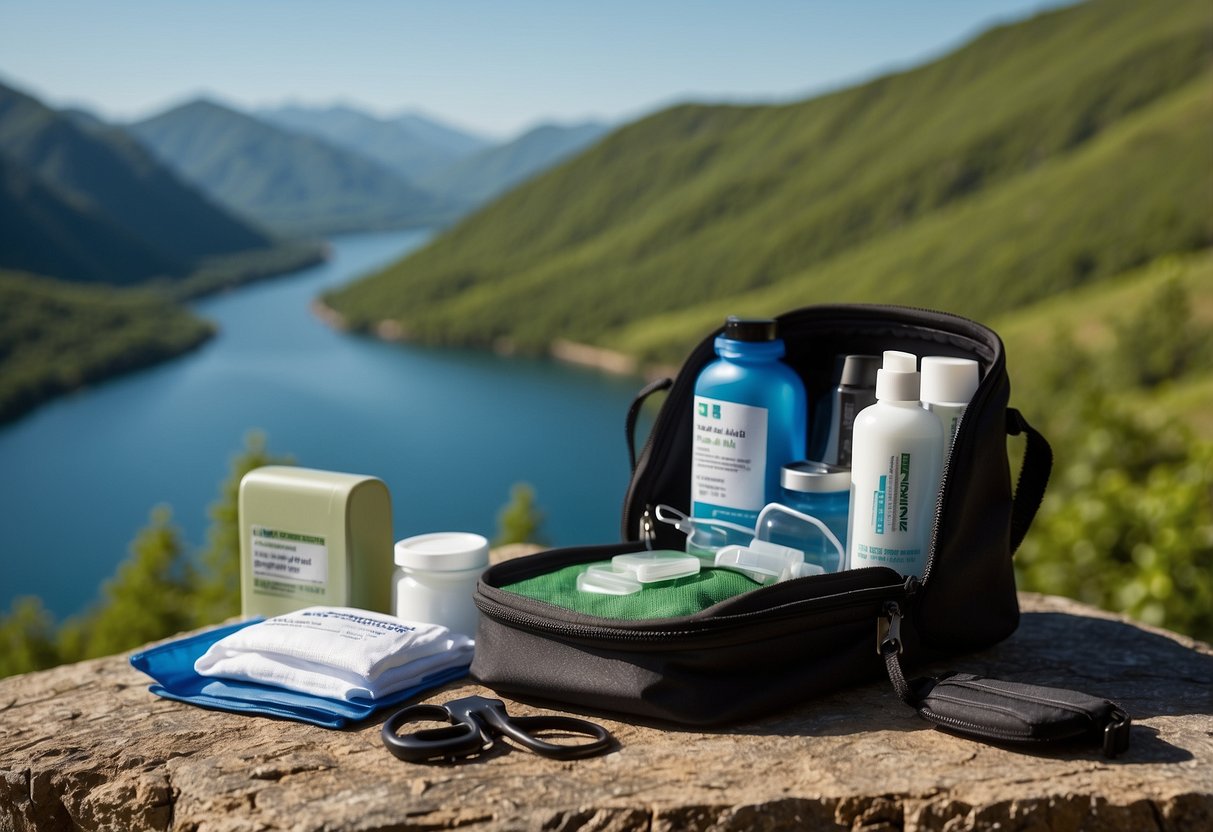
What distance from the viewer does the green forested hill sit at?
61.5 metres

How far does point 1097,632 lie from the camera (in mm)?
2707

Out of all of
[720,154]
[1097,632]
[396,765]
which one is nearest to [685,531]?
[396,765]

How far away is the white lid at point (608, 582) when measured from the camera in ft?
6.83

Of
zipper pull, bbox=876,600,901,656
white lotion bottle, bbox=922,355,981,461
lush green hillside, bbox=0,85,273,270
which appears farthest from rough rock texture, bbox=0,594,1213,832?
lush green hillside, bbox=0,85,273,270

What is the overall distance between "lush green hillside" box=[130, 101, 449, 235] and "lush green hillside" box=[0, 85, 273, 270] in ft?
179

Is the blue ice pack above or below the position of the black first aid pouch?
below

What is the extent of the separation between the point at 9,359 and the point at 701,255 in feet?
170

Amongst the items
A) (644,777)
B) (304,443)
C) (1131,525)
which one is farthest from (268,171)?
(644,777)

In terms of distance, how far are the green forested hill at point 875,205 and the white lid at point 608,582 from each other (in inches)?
2249

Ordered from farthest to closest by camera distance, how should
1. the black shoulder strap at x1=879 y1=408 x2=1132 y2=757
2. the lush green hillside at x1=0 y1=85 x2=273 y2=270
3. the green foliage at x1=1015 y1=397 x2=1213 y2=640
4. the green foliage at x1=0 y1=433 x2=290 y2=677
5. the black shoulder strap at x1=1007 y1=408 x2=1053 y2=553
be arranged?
1. the lush green hillside at x1=0 y1=85 x2=273 y2=270
2. the green foliage at x1=0 y1=433 x2=290 y2=677
3. the green foliage at x1=1015 y1=397 x2=1213 y2=640
4. the black shoulder strap at x1=1007 y1=408 x2=1053 y2=553
5. the black shoulder strap at x1=879 y1=408 x2=1132 y2=757

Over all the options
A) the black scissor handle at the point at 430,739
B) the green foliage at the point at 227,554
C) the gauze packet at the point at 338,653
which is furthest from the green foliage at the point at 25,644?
the black scissor handle at the point at 430,739

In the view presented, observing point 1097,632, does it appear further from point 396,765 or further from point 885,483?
point 396,765

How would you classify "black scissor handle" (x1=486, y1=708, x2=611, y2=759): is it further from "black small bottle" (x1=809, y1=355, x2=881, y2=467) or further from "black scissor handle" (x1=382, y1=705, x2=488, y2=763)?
"black small bottle" (x1=809, y1=355, x2=881, y2=467)

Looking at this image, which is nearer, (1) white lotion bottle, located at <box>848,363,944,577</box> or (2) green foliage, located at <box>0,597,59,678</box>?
(1) white lotion bottle, located at <box>848,363,944,577</box>
